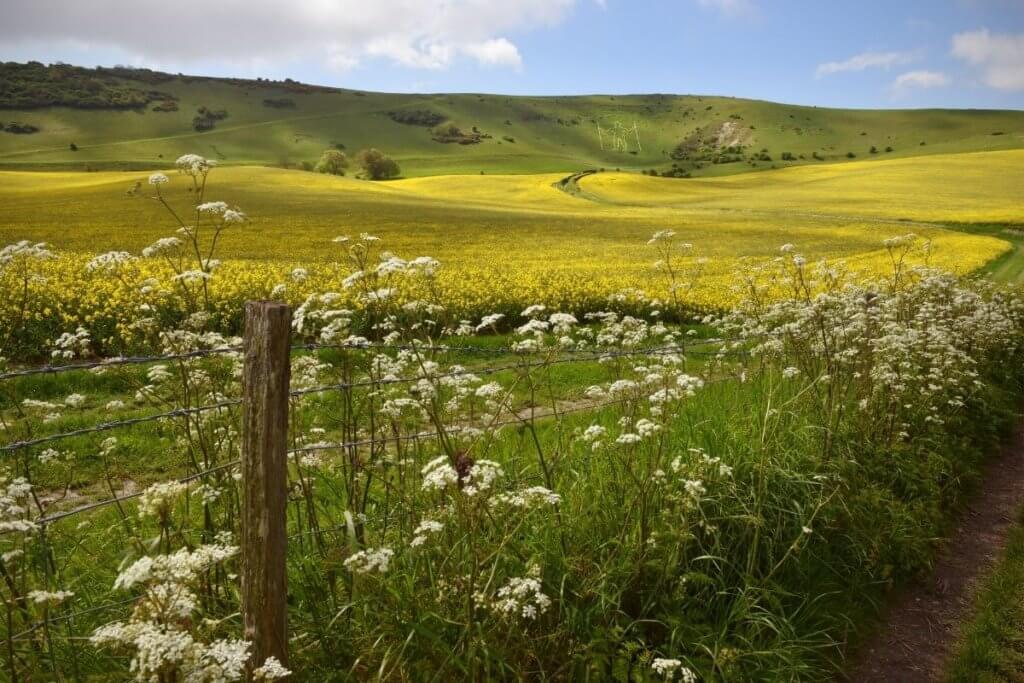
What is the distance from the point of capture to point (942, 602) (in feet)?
18.6

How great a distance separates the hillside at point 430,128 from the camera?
118562mm

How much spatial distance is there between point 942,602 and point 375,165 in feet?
341

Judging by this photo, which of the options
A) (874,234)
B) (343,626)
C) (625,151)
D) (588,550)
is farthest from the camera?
(625,151)

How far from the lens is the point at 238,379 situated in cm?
477

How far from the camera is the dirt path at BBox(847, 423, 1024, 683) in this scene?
16.1ft

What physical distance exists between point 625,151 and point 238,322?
5927 inches

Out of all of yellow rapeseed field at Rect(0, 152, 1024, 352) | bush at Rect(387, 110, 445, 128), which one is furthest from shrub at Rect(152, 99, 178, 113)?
yellow rapeseed field at Rect(0, 152, 1024, 352)

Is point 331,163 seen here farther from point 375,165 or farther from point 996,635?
point 996,635

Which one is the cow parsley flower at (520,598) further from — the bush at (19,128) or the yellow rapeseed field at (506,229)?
the bush at (19,128)

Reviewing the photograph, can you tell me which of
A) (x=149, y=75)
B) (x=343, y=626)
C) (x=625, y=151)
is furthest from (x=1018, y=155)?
(x=149, y=75)

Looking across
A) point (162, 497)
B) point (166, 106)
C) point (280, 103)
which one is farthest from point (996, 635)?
point (280, 103)

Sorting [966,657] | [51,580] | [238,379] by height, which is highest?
[238,379]

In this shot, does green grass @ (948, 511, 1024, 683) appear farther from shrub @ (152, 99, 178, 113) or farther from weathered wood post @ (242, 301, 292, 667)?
shrub @ (152, 99, 178, 113)

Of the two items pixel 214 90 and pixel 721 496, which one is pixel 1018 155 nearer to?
pixel 721 496
